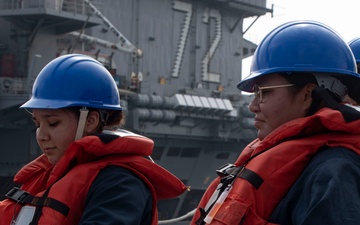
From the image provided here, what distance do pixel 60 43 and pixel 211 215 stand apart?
63.0ft

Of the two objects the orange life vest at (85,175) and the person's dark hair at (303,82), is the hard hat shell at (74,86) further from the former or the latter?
the person's dark hair at (303,82)

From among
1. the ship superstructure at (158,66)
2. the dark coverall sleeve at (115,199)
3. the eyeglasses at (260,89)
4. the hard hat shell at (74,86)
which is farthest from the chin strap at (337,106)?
the ship superstructure at (158,66)

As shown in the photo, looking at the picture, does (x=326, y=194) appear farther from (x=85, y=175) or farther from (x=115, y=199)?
(x=85, y=175)

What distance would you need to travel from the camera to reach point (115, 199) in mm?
2520

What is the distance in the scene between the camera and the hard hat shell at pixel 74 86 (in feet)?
9.71

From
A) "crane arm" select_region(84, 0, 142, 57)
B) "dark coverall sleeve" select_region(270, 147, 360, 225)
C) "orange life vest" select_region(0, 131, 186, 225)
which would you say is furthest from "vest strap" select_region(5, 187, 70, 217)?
"crane arm" select_region(84, 0, 142, 57)

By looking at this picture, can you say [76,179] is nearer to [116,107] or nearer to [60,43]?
[116,107]

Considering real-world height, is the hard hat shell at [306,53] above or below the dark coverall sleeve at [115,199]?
above

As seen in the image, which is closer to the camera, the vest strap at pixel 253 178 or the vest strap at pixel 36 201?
the vest strap at pixel 253 178

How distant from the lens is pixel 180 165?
24.5 m

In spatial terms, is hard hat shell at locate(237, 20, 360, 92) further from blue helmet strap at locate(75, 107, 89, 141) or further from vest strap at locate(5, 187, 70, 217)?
vest strap at locate(5, 187, 70, 217)

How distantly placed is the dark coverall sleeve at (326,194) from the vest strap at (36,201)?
87 centimetres

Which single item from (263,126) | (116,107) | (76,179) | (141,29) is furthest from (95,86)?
(141,29)

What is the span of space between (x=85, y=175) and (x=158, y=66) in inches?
848
